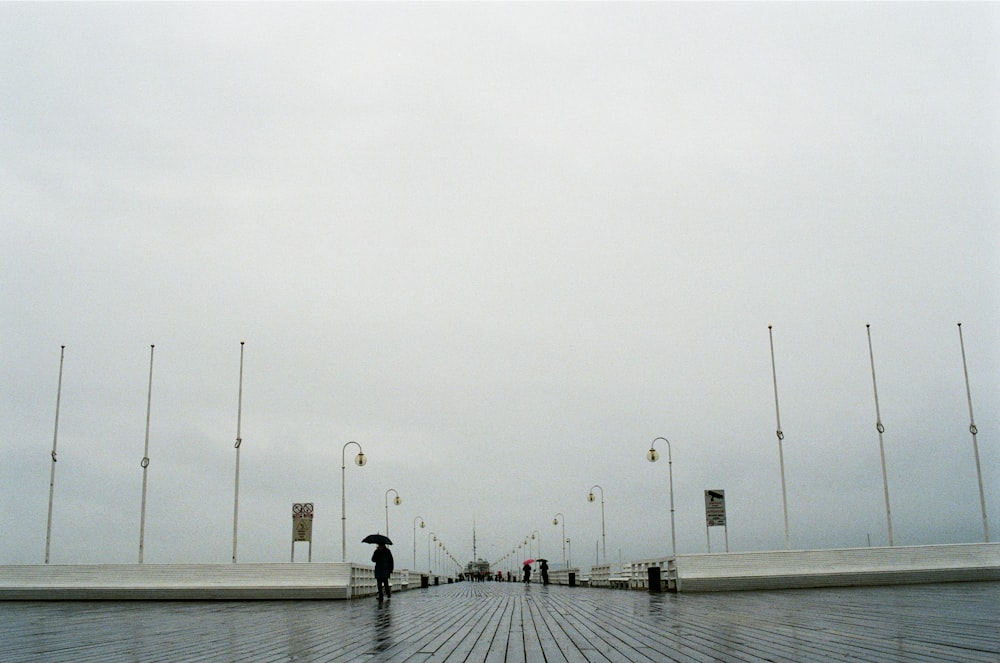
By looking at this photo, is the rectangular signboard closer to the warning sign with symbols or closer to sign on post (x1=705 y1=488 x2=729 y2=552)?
sign on post (x1=705 y1=488 x2=729 y2=552)

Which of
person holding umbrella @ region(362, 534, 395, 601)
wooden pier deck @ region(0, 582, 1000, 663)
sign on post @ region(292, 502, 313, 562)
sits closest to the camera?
wooden pier deck @ region(0, 582, 1000, 663)

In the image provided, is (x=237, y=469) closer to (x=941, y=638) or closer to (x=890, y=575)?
(x=890, y=575)

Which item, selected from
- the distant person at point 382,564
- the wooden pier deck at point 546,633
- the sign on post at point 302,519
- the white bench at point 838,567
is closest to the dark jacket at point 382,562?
the distant person at point 382,564

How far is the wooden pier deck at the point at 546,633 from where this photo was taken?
30.1ft

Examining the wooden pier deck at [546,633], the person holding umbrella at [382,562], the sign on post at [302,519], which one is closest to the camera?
the wooden pier deck at [546,633]

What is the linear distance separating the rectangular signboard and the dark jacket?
1073 cm

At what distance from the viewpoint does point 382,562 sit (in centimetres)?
2506

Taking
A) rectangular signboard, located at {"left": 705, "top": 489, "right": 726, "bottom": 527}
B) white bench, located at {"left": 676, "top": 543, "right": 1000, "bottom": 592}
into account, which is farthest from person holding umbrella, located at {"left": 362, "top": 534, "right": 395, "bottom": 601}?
rectangular signboard, located at {"left": 705, "top": 489, "right": 726, "bottom": 527}

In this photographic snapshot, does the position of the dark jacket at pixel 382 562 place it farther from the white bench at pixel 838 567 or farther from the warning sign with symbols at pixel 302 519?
the white bench at pixel 838 567

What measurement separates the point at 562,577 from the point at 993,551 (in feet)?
98.4

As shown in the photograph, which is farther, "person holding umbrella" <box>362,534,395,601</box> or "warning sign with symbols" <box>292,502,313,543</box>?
"warning sign with symbols" <box>292,502,313,543</box>

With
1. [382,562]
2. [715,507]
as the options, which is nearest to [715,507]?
[715,507]

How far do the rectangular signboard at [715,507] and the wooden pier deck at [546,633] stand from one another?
8.82 m

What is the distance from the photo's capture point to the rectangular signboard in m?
28.1
